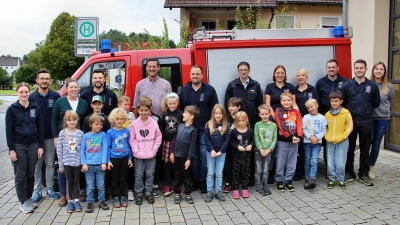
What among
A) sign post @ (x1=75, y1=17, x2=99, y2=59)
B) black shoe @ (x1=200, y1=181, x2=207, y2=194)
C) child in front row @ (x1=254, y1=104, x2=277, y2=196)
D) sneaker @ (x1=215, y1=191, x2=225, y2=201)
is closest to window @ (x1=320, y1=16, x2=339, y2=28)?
sign post @ (x1=75, y1=17, x2=99, y2=59)

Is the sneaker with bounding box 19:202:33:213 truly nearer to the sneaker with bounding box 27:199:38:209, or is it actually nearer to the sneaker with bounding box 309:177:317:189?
the sneaker with bounding box 27:199:38:209

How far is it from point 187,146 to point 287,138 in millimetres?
1584

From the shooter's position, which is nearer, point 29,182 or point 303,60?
point 29,182

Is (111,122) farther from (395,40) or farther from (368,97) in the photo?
(395,40)

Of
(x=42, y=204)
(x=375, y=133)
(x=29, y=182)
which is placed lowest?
(x=42, y=204)

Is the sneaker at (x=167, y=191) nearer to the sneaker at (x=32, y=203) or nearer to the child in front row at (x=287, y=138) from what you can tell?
the child in front row at (x=287, y=138)

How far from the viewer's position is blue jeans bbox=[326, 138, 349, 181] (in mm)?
5621

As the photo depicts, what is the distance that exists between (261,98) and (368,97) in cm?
170

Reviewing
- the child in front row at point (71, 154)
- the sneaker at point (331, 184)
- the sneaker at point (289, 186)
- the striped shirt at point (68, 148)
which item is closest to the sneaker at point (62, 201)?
the child in front row at point (71, 154)

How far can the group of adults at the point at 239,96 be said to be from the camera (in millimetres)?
5242

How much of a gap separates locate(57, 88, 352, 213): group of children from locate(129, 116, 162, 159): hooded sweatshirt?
1 cm

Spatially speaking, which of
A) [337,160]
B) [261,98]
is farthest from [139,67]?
[337,160]

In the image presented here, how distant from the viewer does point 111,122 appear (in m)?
4.98

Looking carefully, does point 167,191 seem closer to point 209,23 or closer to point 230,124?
point 230,124
